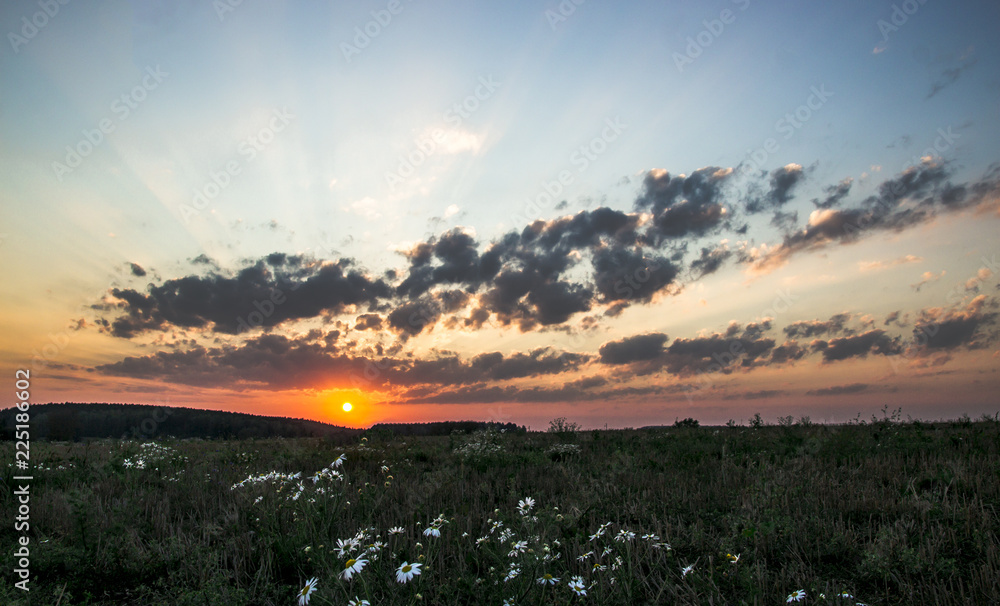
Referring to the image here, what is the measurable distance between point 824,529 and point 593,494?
117 inches

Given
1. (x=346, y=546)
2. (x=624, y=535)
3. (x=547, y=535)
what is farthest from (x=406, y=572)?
(x=624, y=535)

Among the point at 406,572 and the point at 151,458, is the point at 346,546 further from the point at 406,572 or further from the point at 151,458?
the point at 151,458

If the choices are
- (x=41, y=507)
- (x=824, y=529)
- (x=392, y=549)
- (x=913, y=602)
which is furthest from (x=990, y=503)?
(x=41, y=507)

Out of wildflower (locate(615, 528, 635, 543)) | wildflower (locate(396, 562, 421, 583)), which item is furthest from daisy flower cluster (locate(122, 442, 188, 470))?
wildflower (locate(615, 528, 635, 543))

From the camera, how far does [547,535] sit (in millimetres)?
4871

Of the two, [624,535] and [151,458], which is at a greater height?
[624,535]

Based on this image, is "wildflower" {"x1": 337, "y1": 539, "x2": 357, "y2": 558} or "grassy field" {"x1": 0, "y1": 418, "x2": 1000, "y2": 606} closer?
"wildflower" {"x1": 337, "y1": 539, "x2": 357, "y2": 558}

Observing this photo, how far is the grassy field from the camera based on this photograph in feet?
13.1

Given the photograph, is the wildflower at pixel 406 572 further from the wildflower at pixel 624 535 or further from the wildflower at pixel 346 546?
the wildflower at pixel 624 535

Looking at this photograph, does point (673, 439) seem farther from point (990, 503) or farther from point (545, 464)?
point (990, 503)

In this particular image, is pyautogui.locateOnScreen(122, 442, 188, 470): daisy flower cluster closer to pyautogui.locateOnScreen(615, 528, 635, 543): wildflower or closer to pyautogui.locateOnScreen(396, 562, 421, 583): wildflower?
pyautogui.locateOnScreen(396, 562, 421, 583): wildflower

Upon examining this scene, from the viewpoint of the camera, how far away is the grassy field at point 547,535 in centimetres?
400

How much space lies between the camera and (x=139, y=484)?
9.66 m

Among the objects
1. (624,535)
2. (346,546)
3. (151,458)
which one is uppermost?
(346,546)
